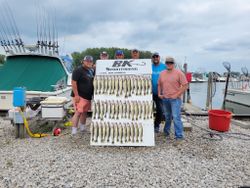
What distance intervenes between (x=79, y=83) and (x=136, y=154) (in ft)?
7.73

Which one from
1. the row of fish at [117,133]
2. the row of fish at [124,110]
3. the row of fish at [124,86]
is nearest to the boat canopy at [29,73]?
the row of fish at [124,86]

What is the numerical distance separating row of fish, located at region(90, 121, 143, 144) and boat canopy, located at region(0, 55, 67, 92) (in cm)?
541

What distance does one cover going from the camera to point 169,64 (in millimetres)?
5723

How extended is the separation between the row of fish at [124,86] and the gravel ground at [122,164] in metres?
1.31

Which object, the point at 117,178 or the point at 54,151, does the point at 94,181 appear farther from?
the point at 54,151

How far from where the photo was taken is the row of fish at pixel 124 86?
239 inches

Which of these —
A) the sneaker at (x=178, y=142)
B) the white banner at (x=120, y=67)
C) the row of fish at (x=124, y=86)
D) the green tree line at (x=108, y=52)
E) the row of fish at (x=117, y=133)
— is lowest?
the sneaker at (x=178, y=142)

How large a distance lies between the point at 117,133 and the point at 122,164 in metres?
1.15

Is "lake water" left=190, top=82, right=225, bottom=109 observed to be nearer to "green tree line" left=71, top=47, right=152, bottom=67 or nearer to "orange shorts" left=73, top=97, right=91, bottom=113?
"green tree line" left=71, top=47, right=152, bottom=67

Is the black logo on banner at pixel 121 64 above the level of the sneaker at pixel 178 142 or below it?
above

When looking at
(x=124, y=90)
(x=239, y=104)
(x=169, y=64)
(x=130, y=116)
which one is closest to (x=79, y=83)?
(x=124, y=90)

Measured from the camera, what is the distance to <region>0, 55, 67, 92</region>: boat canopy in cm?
1036

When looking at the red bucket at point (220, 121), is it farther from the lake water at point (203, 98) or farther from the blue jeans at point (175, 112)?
the lake water at point (203, 98)

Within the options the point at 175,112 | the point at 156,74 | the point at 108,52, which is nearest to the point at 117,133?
the point at 175,112
